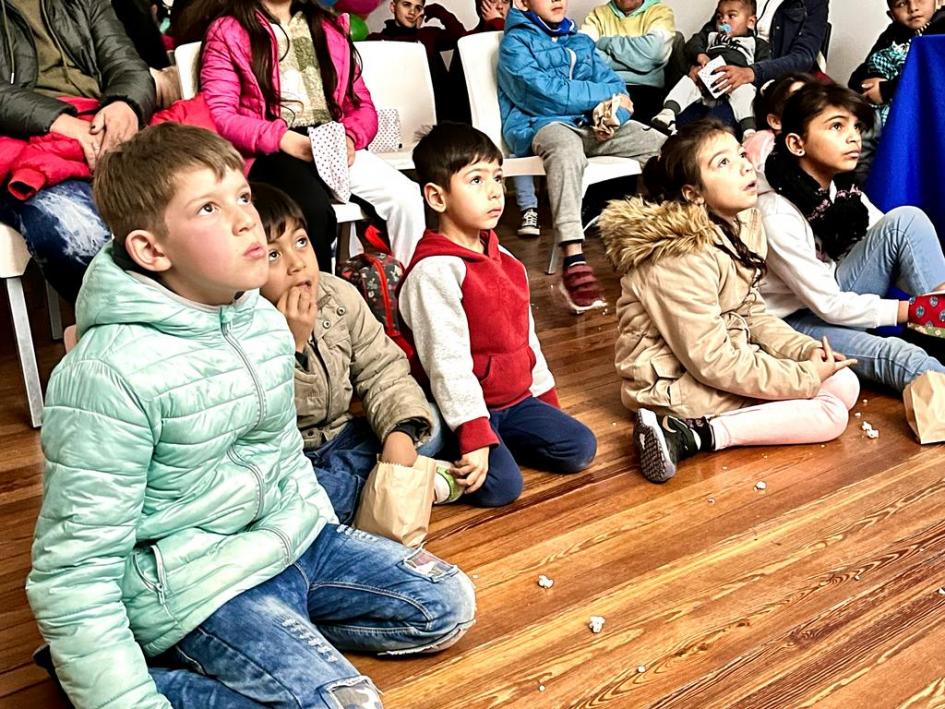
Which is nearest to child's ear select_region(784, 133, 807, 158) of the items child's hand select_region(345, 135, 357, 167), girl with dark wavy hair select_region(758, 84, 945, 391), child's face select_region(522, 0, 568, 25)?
girl with dark wavy hair select_region(758, 84, 945, 391)

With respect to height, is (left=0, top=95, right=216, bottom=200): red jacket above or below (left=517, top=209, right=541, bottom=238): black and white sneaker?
above

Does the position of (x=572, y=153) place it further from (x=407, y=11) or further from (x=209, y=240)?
(x=209, y=240)

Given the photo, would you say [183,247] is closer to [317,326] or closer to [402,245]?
[317,326]

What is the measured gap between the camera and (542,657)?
1380 millimetres

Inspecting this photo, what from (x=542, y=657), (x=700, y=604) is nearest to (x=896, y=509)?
(x=700, y=604)

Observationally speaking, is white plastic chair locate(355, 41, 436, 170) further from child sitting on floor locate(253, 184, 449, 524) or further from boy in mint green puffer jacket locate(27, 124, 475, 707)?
boy in mint green puffer jacket locate(27, 124, 475, 707)

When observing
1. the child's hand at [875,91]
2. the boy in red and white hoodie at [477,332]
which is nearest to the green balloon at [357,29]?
the child's hand at [875,91]

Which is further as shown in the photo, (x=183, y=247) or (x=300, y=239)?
(x=300, y=239)

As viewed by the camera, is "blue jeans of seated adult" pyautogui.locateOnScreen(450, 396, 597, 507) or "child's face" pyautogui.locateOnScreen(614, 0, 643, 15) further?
"child's face" pyautogui.locateOnScreen(614, 0, 643, 15)

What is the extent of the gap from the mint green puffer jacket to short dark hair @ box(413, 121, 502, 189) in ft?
2.14

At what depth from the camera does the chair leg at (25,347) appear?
86.7 inches

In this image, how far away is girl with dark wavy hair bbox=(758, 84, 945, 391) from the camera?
2.29m

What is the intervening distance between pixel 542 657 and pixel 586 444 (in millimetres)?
634

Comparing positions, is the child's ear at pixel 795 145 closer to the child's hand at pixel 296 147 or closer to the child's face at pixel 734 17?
the child's hand at pixel 296 147
